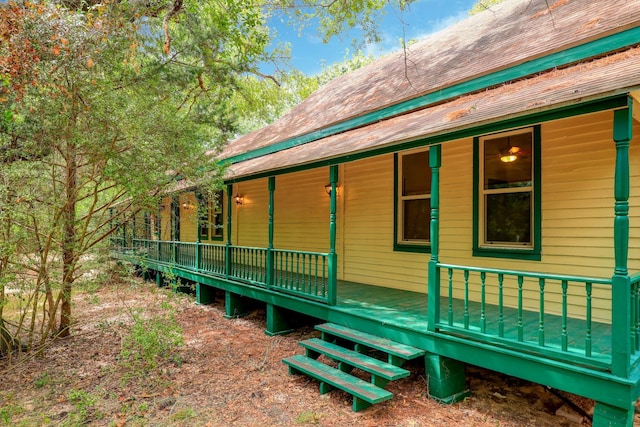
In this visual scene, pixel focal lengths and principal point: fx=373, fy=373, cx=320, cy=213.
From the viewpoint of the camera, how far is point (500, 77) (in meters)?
5.51

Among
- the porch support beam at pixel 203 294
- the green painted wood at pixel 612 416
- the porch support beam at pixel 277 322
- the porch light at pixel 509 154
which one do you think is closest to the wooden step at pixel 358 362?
the green painted wood at pixel 612 416

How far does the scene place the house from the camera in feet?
10.6

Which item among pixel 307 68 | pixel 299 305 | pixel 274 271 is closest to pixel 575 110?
pixel 299 305

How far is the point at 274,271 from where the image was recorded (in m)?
7.06

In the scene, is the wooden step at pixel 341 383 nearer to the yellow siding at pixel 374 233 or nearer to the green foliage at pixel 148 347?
the green foliage at pixel 148 347

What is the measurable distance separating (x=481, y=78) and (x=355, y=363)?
179 inches

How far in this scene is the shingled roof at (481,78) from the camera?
12.9ft

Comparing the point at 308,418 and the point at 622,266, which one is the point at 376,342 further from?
the point at 622,266

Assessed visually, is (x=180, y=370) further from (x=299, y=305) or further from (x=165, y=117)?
(x=165, y=117)

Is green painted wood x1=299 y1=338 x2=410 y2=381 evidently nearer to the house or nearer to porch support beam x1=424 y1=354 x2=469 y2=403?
the house

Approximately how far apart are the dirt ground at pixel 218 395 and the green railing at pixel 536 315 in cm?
82

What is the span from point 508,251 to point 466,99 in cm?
234

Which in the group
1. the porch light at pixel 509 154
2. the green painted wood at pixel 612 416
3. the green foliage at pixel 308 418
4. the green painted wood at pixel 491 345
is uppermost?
the porch light at pixel 509 154

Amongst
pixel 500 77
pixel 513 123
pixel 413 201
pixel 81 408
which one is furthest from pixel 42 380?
pixel 500 77
